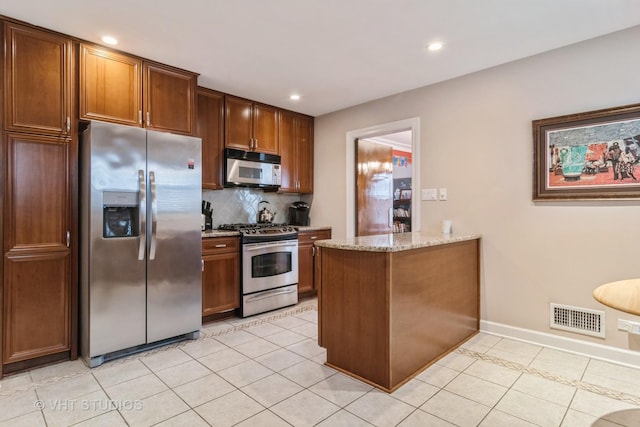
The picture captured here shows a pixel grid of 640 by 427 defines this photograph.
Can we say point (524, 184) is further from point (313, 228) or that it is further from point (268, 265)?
point (268, 265)

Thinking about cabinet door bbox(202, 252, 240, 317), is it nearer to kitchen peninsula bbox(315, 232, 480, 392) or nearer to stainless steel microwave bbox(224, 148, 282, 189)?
stainless steel microwave bbox(224, 148, 282, 189)

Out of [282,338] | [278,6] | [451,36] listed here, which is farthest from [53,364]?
[451,36]

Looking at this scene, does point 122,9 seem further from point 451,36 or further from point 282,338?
point 282,338

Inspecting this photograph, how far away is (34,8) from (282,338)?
117 inches

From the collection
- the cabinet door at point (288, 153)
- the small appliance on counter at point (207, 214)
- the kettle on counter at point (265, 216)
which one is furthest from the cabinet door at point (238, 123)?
the kettle on counter at point (265, 216)

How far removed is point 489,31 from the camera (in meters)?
→ 2.47

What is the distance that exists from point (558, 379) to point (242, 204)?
3484mm

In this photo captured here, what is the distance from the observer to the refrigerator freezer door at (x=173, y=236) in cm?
271

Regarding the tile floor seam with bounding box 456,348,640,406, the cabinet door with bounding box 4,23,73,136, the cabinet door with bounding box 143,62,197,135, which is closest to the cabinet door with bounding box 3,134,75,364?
the cabinet door with bounding box 4,23,73,136

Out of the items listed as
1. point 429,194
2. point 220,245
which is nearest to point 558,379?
point 429,194

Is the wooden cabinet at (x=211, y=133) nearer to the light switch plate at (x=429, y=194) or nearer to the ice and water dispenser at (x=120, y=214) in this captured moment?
the ice and water dispenser at (x=120, y=214)

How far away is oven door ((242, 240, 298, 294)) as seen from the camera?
3564mm

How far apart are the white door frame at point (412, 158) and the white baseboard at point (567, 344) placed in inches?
45.9

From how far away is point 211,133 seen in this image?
3.69 m
